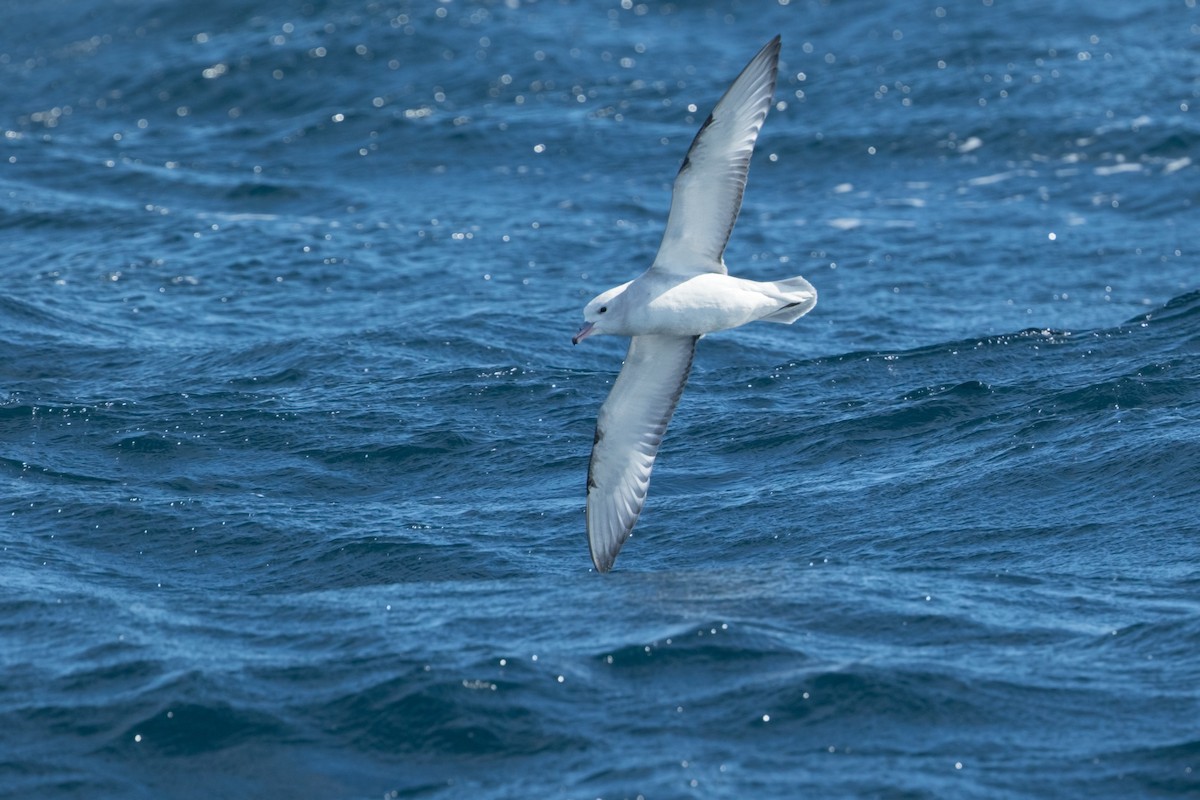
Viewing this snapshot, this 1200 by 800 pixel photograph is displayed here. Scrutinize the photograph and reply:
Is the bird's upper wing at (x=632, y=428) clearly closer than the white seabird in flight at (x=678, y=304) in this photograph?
No

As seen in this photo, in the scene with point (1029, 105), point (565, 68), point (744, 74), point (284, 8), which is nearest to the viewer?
point (744, 74)

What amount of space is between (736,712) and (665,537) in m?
3.12

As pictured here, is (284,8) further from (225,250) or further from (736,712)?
(736,712)

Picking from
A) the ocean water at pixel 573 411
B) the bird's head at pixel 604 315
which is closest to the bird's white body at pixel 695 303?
the bird's head at pixel 604 315

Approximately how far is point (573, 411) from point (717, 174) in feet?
15.2

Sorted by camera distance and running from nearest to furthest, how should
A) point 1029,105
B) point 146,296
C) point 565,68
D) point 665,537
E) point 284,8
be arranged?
1. point 665,537
2. point 146,296
3. point 1029,105
4. point 565,68
5. point 284,8

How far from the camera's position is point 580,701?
9.22 m

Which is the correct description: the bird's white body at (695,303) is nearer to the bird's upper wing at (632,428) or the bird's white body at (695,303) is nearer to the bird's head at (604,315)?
the bird's head at (604,315)

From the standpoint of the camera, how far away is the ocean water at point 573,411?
29.7 feet

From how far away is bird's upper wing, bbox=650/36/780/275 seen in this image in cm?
1044

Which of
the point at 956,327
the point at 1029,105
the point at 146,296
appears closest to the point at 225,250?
the point at 146,296

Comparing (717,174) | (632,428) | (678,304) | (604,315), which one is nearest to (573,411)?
(632,428)

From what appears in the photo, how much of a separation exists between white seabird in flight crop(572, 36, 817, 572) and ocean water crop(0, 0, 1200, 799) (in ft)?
1.99

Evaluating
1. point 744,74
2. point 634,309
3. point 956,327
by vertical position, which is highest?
point 744,74
